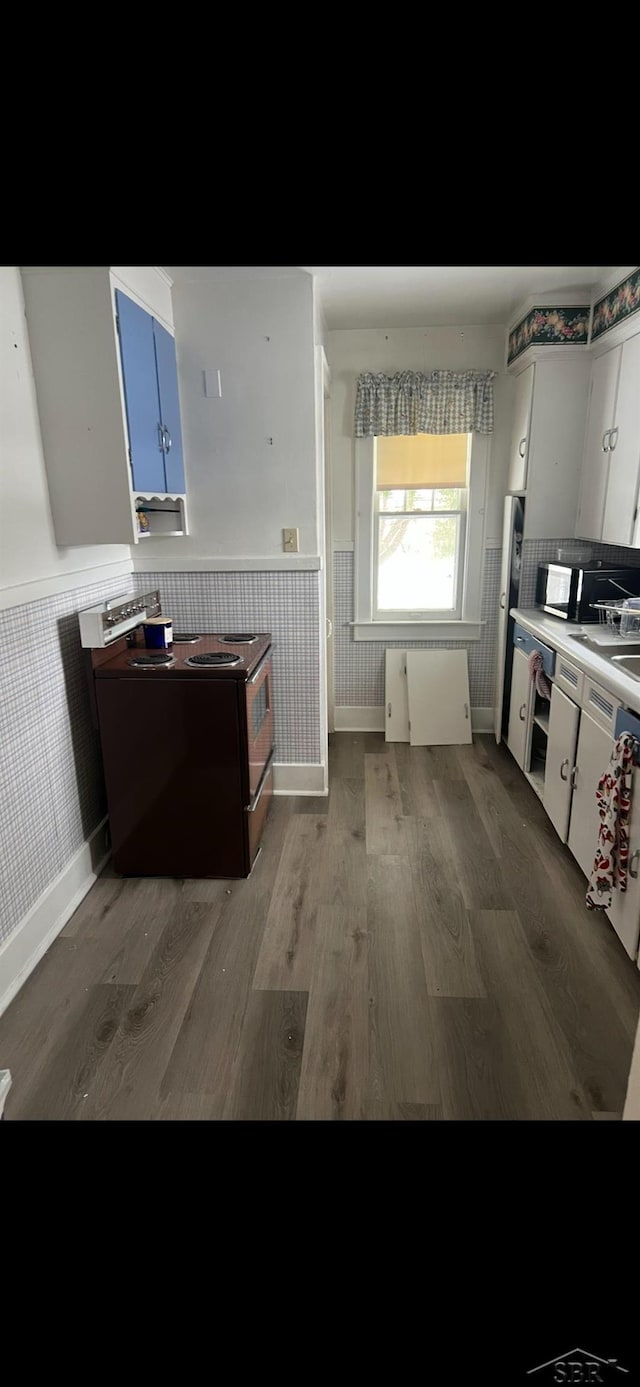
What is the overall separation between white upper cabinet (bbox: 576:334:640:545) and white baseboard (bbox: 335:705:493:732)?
4.62ft

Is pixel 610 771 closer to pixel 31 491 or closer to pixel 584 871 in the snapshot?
pixel 584 871

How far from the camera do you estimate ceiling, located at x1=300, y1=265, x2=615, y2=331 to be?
296 centimetres

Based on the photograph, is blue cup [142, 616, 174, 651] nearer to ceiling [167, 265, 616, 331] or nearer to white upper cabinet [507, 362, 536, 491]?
ceiling [167, 265, 616, 331]

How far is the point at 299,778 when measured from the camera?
3412mm

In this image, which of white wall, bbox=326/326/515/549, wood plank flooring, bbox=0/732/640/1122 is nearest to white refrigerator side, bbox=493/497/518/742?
white wall, bbox=326/326/515/549

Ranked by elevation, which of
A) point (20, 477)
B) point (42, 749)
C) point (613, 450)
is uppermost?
point (613, 450)

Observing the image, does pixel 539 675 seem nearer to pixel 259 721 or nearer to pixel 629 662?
pixel 629 662

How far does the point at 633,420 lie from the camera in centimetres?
278

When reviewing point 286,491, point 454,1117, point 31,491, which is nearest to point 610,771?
point 454,1117

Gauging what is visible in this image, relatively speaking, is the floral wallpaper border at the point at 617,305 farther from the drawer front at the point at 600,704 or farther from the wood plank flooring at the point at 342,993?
the wood plank flooring at the point at 342,993

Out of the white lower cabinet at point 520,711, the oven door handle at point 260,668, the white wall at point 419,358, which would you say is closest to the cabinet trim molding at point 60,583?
the oven door handle at point 260,668

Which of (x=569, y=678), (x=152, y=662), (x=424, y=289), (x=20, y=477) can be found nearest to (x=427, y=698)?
(x=569, y=678)

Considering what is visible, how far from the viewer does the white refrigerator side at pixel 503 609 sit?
369 cm

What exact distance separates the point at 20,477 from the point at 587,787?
2.23m
